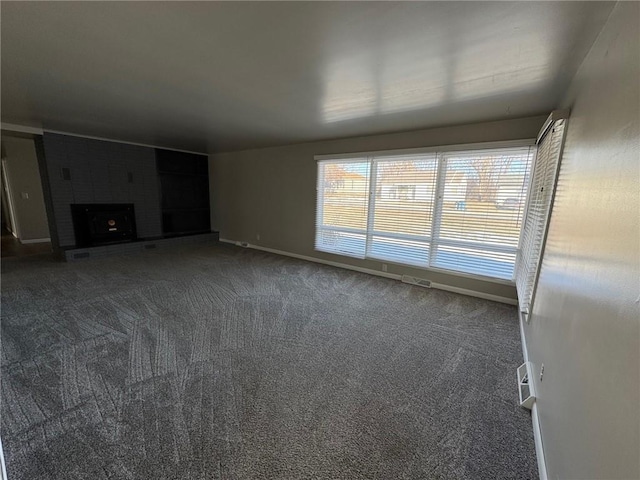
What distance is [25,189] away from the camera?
6.04 meters

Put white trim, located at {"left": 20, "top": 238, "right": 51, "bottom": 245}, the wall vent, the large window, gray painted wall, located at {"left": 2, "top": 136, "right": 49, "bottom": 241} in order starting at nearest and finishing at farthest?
the large window → the wall vent → gray painted wall, located at {"left": 2, "top": 136, "right": 49, "bottom": 241} → white trim, located at {"left": 20, "top": 238, "right": 51, "bottom": 245}

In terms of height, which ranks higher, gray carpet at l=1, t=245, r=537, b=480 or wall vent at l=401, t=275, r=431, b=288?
wall vent at l=401, t=275, r=431, b=288

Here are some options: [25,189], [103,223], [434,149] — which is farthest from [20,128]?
[434,149]

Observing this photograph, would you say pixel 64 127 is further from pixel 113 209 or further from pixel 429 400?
pixel 429 400

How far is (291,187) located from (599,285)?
485 cm

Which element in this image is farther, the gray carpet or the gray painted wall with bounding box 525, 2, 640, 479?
the gray carpet

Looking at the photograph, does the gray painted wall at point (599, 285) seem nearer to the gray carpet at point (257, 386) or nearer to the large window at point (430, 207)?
the gray carpet at point (257, 386)

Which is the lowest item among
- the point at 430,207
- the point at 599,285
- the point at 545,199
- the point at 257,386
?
the point at 257,386

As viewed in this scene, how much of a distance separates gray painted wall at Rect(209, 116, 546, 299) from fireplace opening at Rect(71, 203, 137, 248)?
1.97m

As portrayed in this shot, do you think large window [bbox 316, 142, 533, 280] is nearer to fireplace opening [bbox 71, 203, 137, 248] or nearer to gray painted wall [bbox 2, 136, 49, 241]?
fireplace opening [bbox 71, 203, 137, 248]

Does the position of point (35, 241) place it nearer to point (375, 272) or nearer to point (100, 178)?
point (100, 178)

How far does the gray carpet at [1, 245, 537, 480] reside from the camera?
1.36 meters

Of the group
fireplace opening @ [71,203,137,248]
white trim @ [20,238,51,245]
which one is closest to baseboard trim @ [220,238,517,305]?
fireplace opening @ [71,203,137,248]

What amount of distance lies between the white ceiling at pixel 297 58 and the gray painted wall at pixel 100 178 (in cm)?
166
